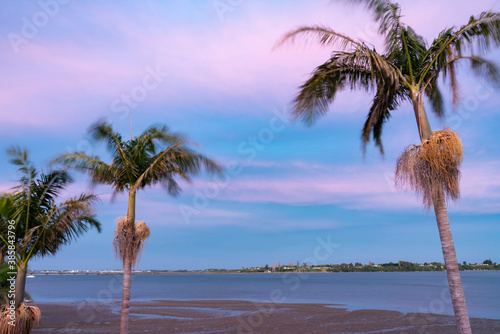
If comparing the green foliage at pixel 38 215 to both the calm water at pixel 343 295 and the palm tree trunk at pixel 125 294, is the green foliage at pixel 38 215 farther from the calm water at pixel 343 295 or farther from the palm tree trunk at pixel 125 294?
the calm water at pixel 343 295

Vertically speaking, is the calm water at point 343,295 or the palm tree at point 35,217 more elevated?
the palm tree at point 35,217

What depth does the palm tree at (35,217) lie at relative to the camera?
1262cm

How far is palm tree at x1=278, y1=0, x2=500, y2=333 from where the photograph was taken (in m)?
7.73

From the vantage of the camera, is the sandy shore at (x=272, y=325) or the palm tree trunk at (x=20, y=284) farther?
the sandy shore at (x=272, y=325)

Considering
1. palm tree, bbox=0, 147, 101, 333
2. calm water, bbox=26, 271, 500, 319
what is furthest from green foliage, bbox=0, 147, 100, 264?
calm water, bbox=26, 271, 500, 319

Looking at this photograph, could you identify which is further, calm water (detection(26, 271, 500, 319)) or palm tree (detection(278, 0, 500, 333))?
calm water (detection(26, 271, 500, 319))

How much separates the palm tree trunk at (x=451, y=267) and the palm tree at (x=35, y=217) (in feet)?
36.7

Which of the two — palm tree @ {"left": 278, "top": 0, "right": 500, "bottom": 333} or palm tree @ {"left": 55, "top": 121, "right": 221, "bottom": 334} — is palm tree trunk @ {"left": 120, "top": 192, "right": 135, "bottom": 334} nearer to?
palm tree @ {"left": 55, "top": 121, "right": 221, "bottom": 334}

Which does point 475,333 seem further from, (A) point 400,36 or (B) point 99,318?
(B) point 99,318

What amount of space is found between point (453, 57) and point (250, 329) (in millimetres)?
19353

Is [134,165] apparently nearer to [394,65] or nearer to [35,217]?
[35,217]

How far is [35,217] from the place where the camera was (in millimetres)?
13227

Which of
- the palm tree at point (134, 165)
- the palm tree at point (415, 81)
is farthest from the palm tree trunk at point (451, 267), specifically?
the palm tree at point (134, 165)


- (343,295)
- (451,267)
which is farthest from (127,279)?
(343,295)
